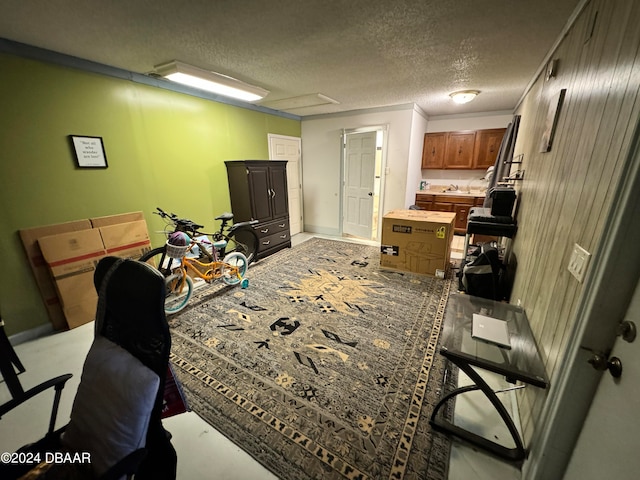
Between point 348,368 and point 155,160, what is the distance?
313 cm

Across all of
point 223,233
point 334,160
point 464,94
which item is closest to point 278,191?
point 223,233

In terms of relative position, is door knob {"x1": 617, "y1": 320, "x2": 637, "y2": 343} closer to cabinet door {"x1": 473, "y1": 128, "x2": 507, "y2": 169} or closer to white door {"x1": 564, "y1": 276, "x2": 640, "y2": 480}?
white door {"x1": 564, "y1": 276, "x2": 640, "y2": 480}

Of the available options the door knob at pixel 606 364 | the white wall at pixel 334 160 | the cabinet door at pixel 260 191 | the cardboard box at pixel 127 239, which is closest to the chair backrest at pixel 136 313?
the door knob at pixel 606 364

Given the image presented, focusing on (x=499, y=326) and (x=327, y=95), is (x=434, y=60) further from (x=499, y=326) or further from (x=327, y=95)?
(x=499, y=326)

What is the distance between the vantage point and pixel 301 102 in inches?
158

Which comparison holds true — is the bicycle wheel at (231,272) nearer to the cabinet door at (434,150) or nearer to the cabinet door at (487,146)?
the cabinet door at (434,150)

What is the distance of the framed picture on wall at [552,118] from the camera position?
1.63 metres

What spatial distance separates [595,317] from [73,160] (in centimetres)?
379

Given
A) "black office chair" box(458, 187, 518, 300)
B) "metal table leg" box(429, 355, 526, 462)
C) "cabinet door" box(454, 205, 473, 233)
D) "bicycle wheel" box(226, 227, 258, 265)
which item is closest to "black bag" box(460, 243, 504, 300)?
"black office chair" box(458, 187, 518, 300)

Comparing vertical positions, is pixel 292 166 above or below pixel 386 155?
below

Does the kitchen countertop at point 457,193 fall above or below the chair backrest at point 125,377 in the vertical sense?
above

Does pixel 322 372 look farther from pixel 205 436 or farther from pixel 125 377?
pixel 125 377

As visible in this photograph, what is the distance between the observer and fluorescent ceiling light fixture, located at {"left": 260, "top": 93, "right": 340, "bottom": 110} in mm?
3703

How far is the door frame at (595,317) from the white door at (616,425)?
0.03 m
